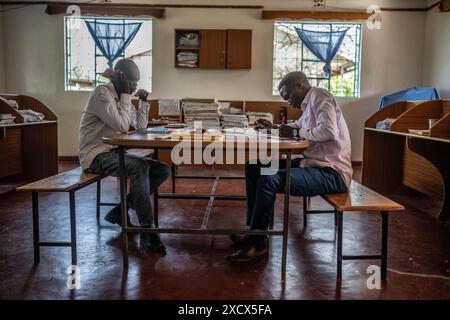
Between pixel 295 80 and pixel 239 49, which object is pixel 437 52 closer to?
pixel 239 49

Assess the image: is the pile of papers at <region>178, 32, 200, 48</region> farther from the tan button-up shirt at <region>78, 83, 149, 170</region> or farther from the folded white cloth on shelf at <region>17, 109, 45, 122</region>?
the tan button-up shirt at <region>78, 83, 149, 170</region>

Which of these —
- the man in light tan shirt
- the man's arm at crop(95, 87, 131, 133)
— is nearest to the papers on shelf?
the man in light tan shirt

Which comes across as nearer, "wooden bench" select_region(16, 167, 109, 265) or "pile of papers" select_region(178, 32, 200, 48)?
"wooden bench" select_region(16, 167, 109, 265)

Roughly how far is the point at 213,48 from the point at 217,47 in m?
0.07

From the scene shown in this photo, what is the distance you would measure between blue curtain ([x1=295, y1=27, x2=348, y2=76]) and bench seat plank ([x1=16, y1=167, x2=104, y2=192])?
193 inches

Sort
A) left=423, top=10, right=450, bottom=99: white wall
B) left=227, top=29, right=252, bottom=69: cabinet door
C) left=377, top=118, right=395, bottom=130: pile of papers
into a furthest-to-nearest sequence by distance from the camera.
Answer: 1. left=227, top=29, right=252, bottom=69: cabinet door
2. left=423, top=10, right=450, bottom=99: white wall
3. left=377, top=118, right=395, bottom=130: pile of papers

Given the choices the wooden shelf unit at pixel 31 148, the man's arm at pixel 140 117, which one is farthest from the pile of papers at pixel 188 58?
the man's arm at pixel 140 117

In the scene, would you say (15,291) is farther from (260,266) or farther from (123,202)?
(260,266)

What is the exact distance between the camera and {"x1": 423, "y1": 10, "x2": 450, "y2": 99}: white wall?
608cm

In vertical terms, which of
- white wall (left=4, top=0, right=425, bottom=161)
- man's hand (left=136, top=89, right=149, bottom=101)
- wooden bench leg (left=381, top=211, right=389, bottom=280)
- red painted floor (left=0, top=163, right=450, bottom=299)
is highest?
white wall (left=4, top=0, right=425, bottom=161)

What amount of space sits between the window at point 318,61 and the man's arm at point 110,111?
445 centimetres

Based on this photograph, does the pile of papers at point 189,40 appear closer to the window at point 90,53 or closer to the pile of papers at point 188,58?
the pile of papers at point 188,58

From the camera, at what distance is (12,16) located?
22.7 ft
